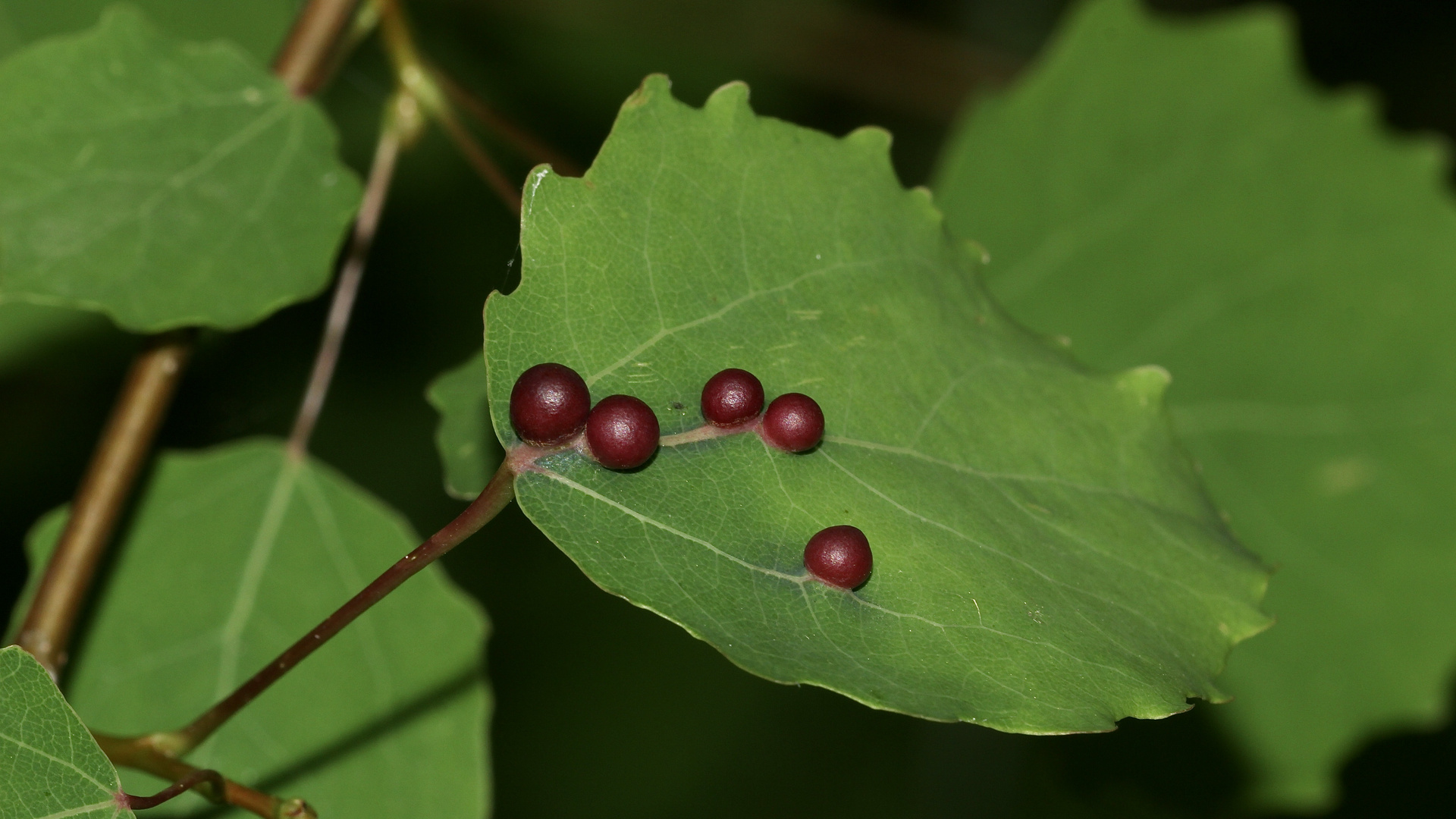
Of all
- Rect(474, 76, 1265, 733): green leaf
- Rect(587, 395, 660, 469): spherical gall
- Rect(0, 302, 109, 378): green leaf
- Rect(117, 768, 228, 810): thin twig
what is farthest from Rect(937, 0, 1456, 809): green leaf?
Rect(117, 768, 228, 810): thin twig

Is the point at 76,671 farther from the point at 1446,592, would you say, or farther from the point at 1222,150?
the point at 1446,592

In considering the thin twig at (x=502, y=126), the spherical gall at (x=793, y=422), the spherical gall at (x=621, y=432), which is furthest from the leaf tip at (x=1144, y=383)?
the thin twig at (x=502, y=126)

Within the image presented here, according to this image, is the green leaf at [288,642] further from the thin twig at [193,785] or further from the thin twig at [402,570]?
the thin twig at [402,570]

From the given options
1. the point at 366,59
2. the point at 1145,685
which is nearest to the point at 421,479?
the point at 366,59

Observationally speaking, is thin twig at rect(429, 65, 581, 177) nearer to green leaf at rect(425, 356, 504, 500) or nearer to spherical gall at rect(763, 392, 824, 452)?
green leaf at rect(425, 356, 504, 500)

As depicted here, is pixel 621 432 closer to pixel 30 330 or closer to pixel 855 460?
pixel 855 460

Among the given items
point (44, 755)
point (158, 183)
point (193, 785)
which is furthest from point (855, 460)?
point (158, 183)
